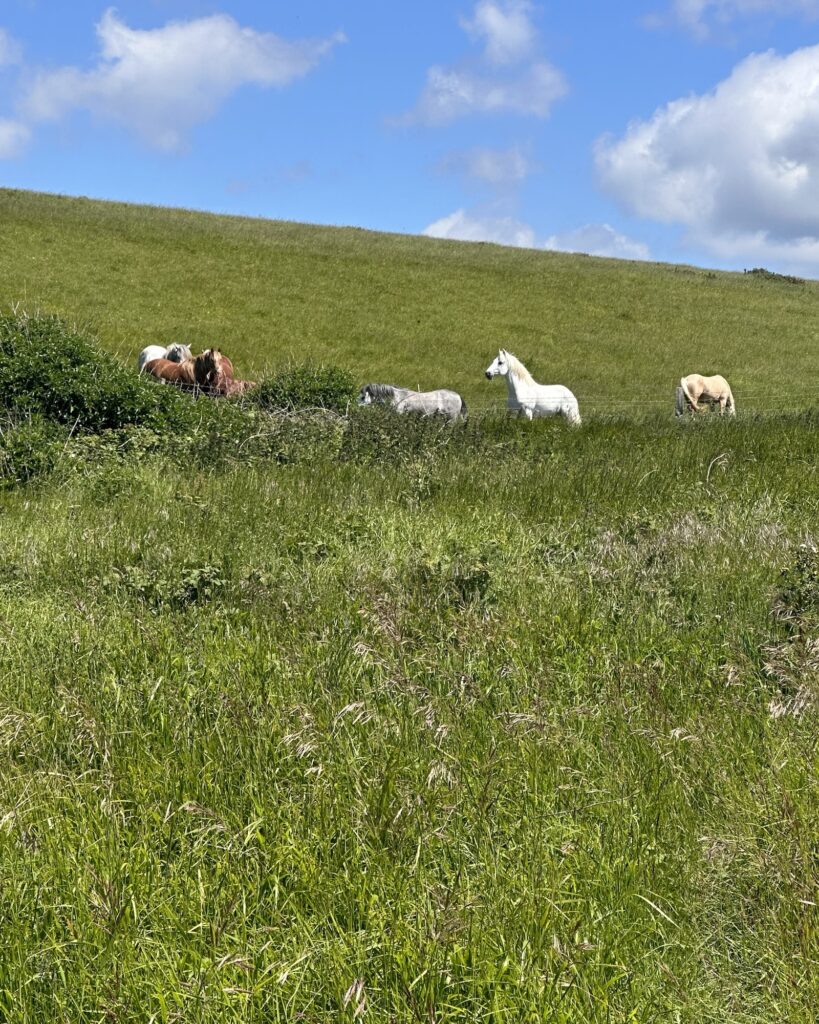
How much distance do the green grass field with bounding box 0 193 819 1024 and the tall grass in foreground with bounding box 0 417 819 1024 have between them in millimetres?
16

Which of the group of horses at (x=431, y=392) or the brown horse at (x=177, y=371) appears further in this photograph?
the brown horse at (x=177, y=371)

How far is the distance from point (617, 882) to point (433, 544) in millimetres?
4684

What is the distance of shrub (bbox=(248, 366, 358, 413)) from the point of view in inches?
677

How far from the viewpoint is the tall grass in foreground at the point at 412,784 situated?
2.41 meters

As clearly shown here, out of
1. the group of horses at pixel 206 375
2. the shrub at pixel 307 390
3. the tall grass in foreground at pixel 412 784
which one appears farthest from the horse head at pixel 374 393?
the tall grass in foreground at pixel 412 784

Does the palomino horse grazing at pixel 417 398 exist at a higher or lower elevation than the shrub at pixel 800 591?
higher

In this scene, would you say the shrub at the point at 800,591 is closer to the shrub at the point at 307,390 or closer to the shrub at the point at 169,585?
the shrub at the point at 169,585

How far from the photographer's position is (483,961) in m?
2.38

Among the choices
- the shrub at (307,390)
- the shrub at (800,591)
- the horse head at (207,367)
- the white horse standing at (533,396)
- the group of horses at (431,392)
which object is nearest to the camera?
the shrub at (800,591)

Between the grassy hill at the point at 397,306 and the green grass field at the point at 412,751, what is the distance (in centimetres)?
1537

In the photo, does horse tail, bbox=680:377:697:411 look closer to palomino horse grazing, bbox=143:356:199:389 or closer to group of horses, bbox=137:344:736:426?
group of horses, bbox=137:344:736:426

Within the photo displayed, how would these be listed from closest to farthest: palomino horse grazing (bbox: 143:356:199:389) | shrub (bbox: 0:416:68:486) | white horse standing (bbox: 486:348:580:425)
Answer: shrub (bbox: 0:416:68:486), white horse standing (bbox: 486:348:580:425), palomino horse grazing (bbox: 143:356:199:389)

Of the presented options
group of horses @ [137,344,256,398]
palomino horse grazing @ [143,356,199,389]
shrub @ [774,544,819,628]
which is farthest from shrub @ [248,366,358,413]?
shrub @ [774,544,819,628]

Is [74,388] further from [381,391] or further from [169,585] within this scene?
[169,585]
